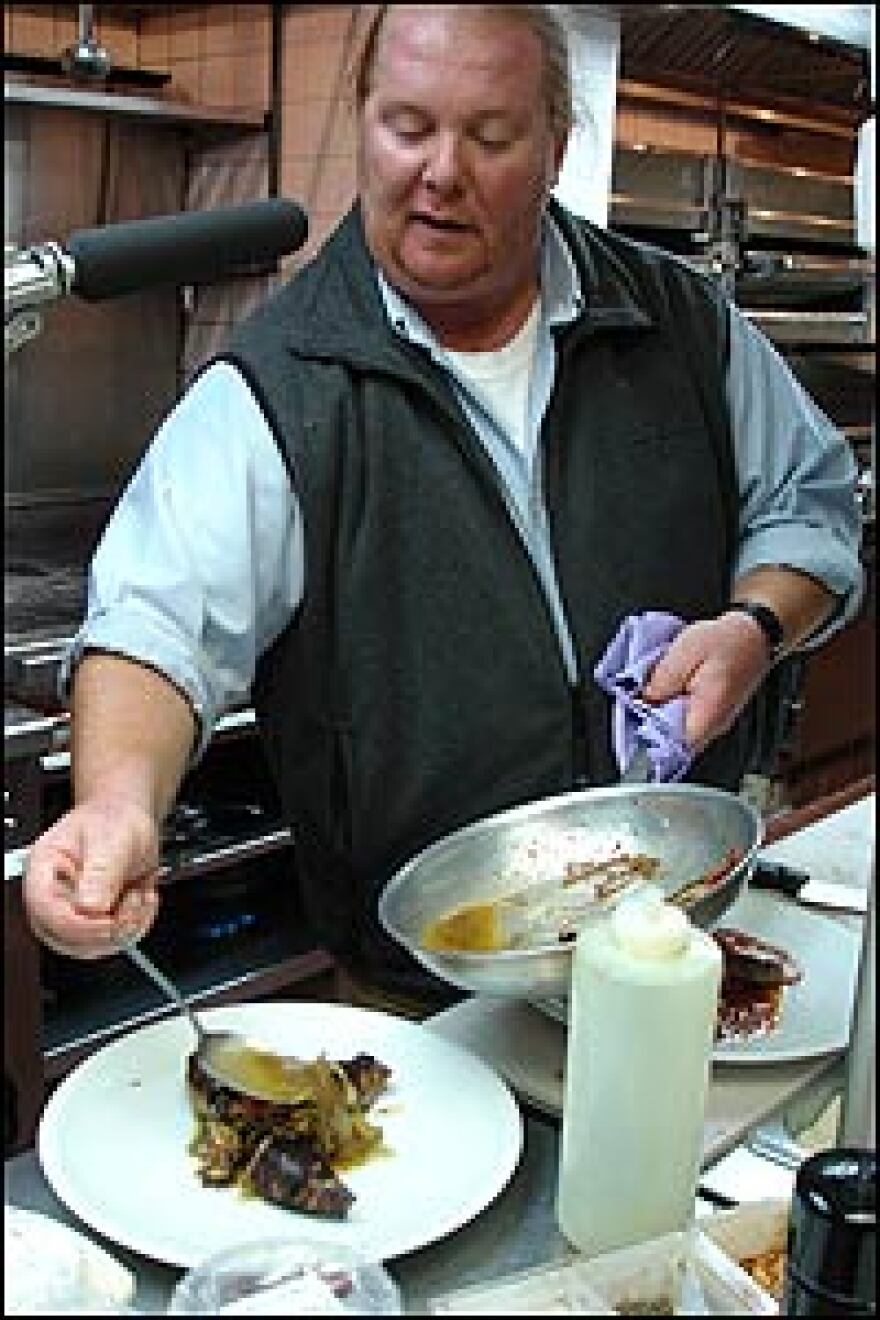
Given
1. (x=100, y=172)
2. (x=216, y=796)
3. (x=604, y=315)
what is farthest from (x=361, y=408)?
(x=100, y=172)

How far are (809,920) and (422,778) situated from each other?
0.27m

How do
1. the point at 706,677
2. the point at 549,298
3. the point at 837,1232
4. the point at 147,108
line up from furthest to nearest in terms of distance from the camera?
Answer: the point at 147,108, the point at 549,298, the point at 706,677, the point at 837,1232

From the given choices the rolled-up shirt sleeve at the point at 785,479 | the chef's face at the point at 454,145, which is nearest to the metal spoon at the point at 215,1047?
the chef's face at the point at 454,145

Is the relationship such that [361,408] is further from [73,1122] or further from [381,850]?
[73,1122]

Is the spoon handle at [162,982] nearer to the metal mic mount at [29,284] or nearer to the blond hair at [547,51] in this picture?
the metal mic mount at [29,284]

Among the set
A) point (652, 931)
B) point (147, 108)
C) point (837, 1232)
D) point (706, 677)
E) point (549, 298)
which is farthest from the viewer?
point (147, 108)

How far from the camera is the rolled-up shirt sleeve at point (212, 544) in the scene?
2.92 feet

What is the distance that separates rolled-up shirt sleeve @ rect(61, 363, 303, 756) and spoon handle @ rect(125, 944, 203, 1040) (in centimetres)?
17

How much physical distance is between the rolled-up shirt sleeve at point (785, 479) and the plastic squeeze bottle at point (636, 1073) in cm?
42

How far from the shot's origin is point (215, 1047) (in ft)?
2.39

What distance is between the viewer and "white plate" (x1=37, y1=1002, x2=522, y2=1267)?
2.07ft

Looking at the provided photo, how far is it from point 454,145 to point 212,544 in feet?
1.13

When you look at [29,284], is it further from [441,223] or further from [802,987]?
[802,987]

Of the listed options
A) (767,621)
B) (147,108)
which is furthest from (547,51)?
(147,108)
